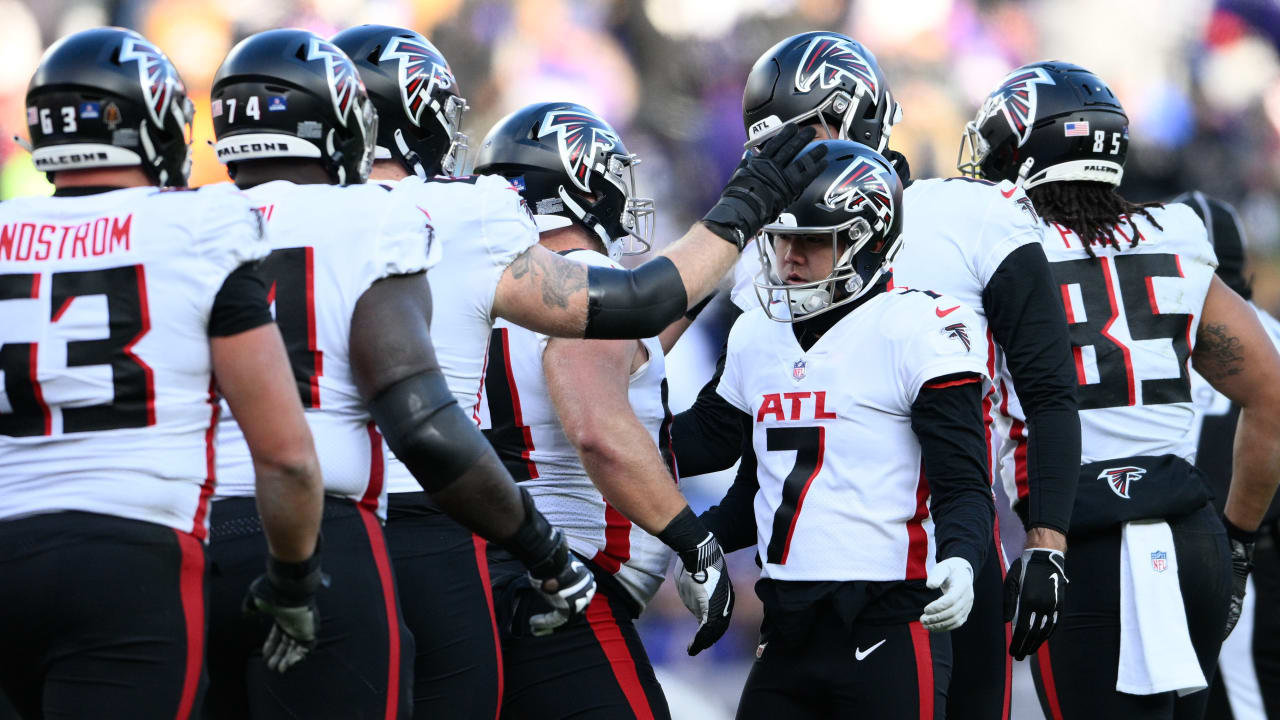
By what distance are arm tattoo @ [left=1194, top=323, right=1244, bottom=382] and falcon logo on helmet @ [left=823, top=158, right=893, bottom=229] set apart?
1.17m

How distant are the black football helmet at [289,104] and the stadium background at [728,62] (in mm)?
5055

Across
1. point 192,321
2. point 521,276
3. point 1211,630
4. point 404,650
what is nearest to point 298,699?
point 404,650

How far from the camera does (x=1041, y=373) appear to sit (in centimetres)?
348

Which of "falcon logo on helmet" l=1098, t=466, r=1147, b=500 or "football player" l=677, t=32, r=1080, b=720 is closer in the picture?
"football player" l=677, t=32, r=1080, b=720

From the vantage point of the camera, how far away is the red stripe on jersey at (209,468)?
2.54 m

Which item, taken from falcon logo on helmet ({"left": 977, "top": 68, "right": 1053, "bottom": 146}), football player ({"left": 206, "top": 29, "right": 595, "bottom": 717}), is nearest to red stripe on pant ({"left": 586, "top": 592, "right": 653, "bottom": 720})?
football player ({"left": 206, "top": 29, "right": 595, "bottom": 717})

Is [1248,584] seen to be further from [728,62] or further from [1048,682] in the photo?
[728,62]

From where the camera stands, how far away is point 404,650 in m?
2.82

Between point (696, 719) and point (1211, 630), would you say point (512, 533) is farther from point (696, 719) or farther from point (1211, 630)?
point (696, 719)

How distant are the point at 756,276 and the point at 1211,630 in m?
1.58

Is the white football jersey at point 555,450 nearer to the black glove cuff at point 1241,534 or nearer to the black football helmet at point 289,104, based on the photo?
the black football helmet at point 289,104

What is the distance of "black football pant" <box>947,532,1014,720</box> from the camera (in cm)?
347

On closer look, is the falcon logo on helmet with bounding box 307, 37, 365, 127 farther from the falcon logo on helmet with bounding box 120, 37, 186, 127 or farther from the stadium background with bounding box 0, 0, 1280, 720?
the stadium background with bounding box 0, 0, 1280, 720

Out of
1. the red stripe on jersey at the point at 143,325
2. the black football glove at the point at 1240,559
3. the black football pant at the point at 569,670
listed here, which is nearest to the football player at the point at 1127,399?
the black football glove at the point at 1240,559
